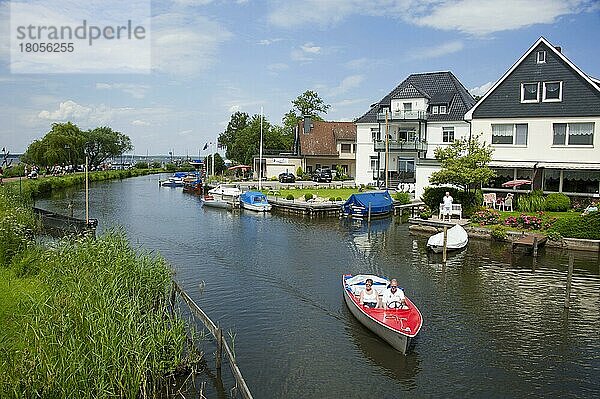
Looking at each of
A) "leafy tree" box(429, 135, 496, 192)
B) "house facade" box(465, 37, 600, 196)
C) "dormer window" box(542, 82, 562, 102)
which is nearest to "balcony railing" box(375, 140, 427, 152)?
"house facade" box(465, 37, 600, 196)

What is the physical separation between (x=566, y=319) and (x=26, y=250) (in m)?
18.7

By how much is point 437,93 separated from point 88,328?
5022cm

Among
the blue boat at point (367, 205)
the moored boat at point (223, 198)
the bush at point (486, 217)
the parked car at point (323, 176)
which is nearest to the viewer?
the bush at point (486, 217)

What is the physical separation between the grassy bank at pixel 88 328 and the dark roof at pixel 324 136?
54.6 meters

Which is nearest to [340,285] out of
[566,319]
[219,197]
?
[566,319]

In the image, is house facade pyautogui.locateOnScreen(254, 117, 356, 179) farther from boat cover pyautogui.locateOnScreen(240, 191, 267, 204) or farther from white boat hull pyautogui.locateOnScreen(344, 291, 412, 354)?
white boat hull pyautogui.locateOnScreen(344, 291, 412, 354)

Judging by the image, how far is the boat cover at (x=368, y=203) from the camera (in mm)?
40978

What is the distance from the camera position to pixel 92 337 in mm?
11477

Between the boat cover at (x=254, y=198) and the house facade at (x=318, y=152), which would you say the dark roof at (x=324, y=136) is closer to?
the house facade at (x=318, y=152)

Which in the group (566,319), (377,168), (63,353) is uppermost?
(377,168)

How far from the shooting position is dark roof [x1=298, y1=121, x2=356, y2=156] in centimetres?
7094

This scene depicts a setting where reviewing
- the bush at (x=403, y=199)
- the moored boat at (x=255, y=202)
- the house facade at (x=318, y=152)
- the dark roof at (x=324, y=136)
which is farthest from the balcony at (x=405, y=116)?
the moored boat at (x=255, y=202)

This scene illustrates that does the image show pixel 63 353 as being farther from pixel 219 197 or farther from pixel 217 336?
pixel 219 197

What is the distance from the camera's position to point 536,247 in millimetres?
27281
